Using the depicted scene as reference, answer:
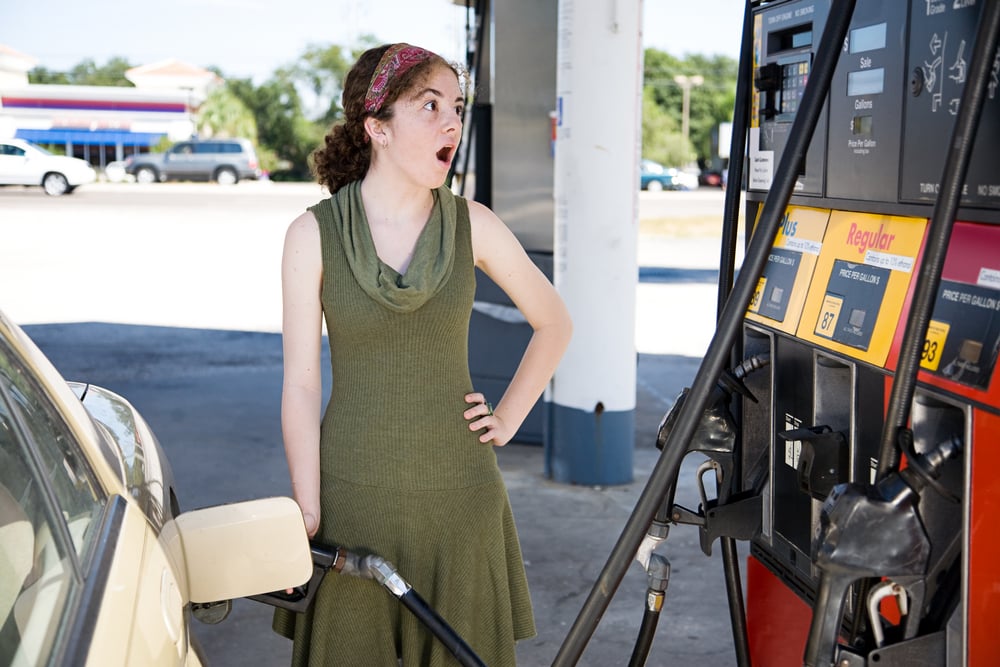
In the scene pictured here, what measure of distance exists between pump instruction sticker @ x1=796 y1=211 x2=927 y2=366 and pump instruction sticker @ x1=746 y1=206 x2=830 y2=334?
4cm

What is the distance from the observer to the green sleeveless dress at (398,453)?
2.52 m

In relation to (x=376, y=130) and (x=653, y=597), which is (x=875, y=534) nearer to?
(x=653, y=597)

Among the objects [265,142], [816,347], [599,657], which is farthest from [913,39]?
[265,142]

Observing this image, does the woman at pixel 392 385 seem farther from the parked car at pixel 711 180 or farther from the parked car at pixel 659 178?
the parked car at pixel 711 180

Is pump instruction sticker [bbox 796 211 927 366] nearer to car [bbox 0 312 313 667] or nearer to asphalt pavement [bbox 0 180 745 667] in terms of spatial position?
asphalt pavement [bbox 0 180 745 667]

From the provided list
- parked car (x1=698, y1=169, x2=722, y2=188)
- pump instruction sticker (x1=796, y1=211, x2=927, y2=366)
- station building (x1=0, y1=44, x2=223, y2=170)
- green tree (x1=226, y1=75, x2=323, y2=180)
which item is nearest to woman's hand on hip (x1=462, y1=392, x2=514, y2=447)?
pump instruction sticker (x1=796, y1=211, x2=927, y2=366)

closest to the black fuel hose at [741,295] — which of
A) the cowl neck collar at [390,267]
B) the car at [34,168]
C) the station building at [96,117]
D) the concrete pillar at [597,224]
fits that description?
the cowl neck collar at [390,267]

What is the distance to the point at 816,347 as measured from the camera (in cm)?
243

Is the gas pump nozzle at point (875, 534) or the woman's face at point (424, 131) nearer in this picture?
the gas pump nozzle at point (875, 534)

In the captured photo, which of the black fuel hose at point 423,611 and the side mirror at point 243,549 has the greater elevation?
the side mirror at point 243,549

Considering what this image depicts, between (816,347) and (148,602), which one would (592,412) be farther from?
(148,602)

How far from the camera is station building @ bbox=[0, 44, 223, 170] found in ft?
166

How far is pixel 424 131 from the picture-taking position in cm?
254

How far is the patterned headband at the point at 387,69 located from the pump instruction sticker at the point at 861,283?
95cm
